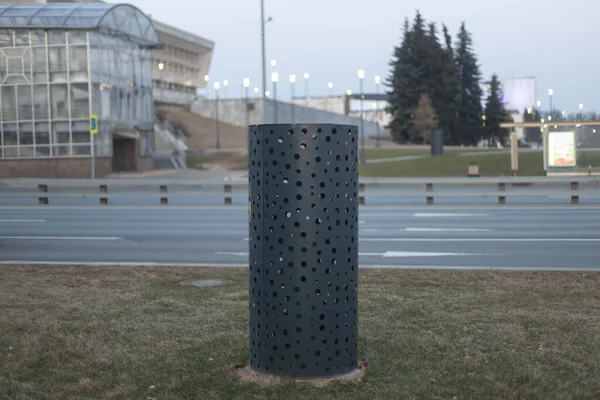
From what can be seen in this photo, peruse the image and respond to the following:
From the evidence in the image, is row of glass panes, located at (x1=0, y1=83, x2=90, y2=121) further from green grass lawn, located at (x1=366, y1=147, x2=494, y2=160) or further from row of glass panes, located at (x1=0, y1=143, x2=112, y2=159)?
green grass lawn, located at (x1=366, y1=147, x2=494, y2=160)

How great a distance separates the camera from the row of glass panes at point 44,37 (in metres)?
41.9

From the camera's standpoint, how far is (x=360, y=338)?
21.5ft

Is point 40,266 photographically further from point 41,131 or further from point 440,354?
point 41,131

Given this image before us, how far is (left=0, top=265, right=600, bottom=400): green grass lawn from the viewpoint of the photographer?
17.3ft

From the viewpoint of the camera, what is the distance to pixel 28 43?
138ft

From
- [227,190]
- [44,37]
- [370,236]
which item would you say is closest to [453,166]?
[227,190]

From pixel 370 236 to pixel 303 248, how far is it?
9.82 meters

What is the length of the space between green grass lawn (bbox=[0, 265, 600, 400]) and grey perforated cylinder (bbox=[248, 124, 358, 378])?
292 mm

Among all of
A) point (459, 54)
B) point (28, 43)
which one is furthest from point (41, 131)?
point (459, 54)

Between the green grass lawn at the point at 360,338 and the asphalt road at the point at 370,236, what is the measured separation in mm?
2235

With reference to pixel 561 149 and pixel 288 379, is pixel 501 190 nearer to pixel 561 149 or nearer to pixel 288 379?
pixel 561 149

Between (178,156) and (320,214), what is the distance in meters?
49.8

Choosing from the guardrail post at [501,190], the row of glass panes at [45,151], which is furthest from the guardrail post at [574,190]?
the row of glass panes at [45,151]

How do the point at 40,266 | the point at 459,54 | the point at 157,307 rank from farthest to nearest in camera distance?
the point at 459,54, the point at 40,266, the point at 157,307
